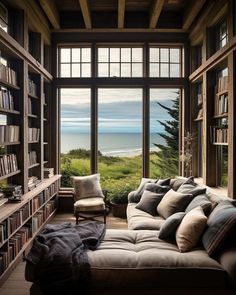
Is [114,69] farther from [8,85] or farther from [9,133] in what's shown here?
[9,133]

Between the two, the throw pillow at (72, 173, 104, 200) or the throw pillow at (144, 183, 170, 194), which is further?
the throw pillow at (72, 173, 104, 200)

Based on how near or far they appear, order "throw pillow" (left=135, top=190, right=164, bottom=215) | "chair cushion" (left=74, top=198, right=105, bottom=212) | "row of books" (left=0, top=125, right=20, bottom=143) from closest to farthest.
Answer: "row of books" (left=0, top=125, right=20, bottom=143), "throw pillow" (left=135, top=190, right=164, bottom=215), "chair cushion" (left=74, top=198, right=105, bottom=212)

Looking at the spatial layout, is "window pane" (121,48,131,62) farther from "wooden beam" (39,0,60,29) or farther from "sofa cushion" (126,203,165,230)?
"sofa cushion" (126,203,165,230)

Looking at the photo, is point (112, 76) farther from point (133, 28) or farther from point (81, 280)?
point (81, 280)

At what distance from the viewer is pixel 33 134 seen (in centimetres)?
523

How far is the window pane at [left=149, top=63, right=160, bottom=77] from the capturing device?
21.4 feet

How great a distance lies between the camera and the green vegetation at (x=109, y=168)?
21.8ft

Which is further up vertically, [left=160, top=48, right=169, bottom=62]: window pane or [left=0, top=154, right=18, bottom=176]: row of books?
[left=160, top=48, right=169, bottom=62]: window pane

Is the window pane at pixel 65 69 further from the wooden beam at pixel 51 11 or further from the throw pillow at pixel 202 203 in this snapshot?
the throw pillow at pixel 202 203

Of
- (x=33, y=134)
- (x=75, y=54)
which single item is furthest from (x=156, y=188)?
(x=75, y=54)

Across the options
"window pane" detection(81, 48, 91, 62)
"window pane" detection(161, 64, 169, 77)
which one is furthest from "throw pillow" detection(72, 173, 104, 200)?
"window pane" detection(161, 64, 169, 77)

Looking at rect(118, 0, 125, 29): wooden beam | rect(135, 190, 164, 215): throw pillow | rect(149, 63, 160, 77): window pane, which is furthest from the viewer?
rect(149, 63, 160, 77): window pane

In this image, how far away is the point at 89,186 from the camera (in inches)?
233

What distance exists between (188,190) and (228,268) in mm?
1785
